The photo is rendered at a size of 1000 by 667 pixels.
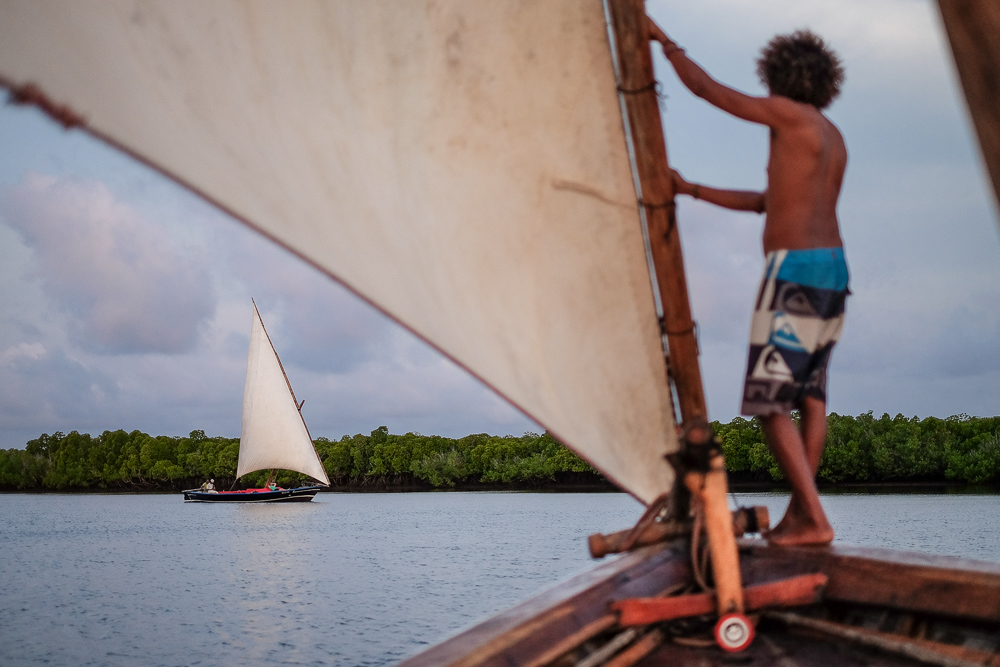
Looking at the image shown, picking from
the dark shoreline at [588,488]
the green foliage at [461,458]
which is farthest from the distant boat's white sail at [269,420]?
the dark shoreline at [588,488]

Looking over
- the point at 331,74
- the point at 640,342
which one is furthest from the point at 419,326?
the point at 640,342

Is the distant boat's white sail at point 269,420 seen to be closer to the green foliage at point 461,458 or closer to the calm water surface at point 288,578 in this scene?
the calm water surface at point 288,578

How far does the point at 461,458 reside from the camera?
281ft

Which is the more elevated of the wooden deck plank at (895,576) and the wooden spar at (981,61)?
the wooden spar at (981,61)

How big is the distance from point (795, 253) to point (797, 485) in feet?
2.22

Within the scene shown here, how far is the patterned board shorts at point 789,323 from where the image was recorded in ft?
7.57

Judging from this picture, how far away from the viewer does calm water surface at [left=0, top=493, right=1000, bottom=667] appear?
1301 cm

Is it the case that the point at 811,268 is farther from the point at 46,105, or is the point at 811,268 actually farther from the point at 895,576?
the point at 46,105

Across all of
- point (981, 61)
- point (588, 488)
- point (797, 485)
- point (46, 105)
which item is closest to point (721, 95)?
point (797, 485)

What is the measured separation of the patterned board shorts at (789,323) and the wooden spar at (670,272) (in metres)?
0.29

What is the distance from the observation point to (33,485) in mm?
105625

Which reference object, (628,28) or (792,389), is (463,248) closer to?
(628,28)

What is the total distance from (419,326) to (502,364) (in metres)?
0.29

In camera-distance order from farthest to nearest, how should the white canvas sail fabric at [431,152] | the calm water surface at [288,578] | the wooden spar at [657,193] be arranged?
the calm water surface at [288,578] < the wooden spar at [657,193] < the white canvas sail fabric at [431,152]
